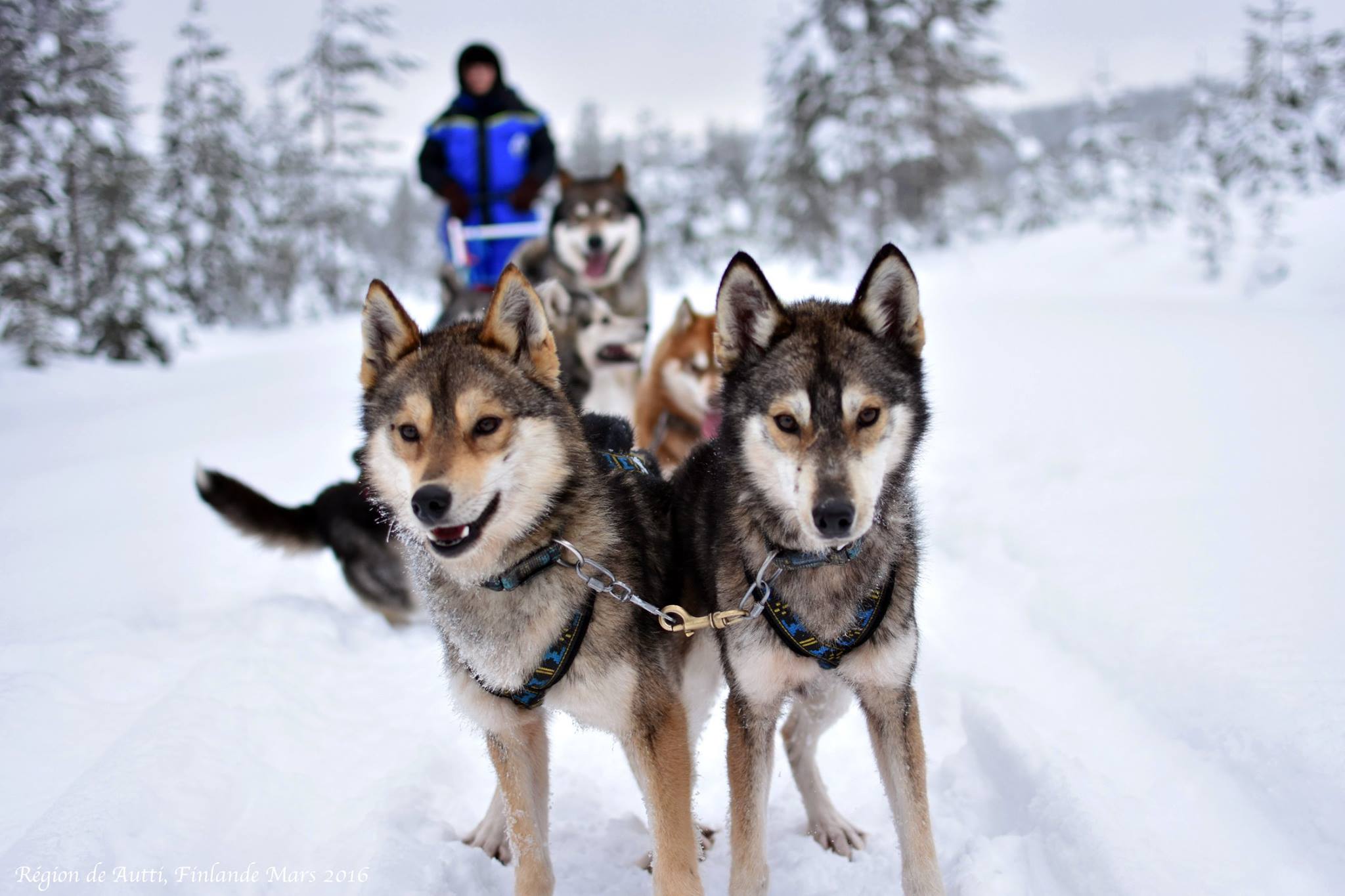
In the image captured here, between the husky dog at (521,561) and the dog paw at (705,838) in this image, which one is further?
the dog paw at (705,838)

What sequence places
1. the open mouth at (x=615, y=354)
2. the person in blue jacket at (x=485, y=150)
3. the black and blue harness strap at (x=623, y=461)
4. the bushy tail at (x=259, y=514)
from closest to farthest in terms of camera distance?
1. the black and blue harness strap at (x=623, y=461)
2. the bushy tail at (x=259, y=514)
3. the open mouth at (x=615, y=354)
4. the person in blue jacket at (x=485, y=150)

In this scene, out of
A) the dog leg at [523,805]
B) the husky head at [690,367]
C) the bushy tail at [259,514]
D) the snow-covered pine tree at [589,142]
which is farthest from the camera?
the snow-covered pine tree at [589,142]

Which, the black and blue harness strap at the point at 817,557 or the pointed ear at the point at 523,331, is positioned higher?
the pointed ear at the point at 523,331

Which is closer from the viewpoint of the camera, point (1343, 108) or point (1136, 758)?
point (1136, 758)

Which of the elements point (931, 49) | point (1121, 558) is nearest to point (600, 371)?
point (1121, 558)

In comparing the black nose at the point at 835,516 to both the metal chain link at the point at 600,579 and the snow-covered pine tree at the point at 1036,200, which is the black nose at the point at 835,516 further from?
the snow-covered pine tree at the point at 1036,200

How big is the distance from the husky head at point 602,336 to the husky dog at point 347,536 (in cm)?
199

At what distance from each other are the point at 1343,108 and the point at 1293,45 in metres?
6.36

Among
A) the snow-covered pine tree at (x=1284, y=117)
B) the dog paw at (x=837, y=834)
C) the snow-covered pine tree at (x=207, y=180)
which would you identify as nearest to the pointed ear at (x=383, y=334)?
the dog paw at (x=837, y=834)

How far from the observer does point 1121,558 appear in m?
3.99

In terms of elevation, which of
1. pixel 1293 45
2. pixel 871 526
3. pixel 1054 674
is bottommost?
pixel 1054 674

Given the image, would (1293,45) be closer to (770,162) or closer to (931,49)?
(931,49)

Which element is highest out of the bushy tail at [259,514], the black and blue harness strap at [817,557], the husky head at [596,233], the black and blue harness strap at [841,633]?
the husky head at [596,233]

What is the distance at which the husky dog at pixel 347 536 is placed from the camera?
439cm
